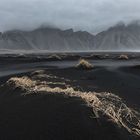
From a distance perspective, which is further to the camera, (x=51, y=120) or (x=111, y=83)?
(x=111, y=83)

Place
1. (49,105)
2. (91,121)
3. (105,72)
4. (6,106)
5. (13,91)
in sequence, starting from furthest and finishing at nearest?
(105,72), (13,91), (6,106), (49,105), (91,121)

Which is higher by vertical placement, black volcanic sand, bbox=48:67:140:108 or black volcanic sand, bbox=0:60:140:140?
black volcanic sand, bbox=0:60:140:140

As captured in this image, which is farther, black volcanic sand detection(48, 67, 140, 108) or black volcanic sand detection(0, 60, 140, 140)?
black volcanic sand detection(48, 67, 140, 108)

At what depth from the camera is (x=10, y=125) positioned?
32.4 ft

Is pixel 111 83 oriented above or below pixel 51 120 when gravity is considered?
below

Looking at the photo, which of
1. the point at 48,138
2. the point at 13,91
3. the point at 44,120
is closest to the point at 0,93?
the point at 13,91

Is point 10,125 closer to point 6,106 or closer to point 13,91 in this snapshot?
point 6,106

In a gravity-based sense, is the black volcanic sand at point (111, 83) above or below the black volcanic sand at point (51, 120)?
below

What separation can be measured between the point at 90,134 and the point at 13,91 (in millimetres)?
6051

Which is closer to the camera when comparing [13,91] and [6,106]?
[6,106]

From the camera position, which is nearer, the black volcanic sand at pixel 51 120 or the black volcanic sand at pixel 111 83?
the black volcanic sand at pixel 51 120

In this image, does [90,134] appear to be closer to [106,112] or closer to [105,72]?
[106,112]

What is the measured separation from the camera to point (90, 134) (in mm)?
8773

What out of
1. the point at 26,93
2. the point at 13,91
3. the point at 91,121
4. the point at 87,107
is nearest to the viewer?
the point at 91,121
